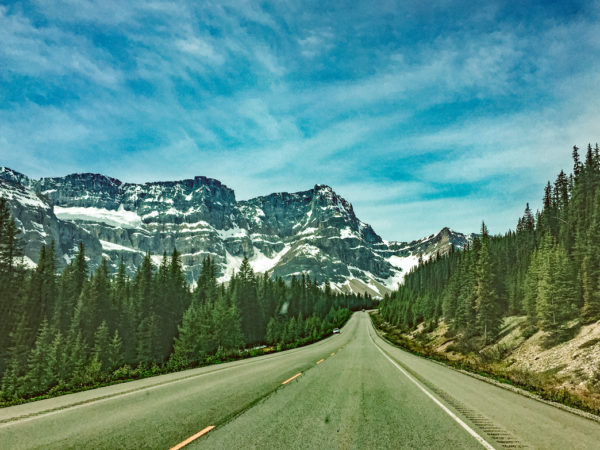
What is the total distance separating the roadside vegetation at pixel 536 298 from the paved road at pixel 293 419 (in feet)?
14.0

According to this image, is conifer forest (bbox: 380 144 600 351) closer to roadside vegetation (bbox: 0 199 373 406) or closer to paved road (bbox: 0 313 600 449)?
roadside vegetation (bbox: 0 199 373 406)

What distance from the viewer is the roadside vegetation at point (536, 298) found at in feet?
83.6

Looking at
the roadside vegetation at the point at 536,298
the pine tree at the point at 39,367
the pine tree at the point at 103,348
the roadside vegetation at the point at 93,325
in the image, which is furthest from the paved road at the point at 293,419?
the pine tree at the point at 103,348

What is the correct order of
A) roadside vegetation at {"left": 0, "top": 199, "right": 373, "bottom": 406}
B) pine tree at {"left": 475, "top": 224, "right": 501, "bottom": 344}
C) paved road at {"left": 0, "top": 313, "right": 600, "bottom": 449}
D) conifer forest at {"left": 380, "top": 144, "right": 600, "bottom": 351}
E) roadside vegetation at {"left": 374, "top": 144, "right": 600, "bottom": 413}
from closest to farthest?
paved road at {"left": 0, "top": 313, "right": 600, "bottom": 449}, roadside vegetation at {"left": 374, "top": 144, "right": 600, "bottom": 413}, conifer forest at {"left": 380, "top": 144, "right": 600, "bottom": 351}, roadside vegetation at {"left": 0, "top": 199, "right": 373, "bottom": 406}, pine tree at {"left": 475, "top": 224, "right": 501, "bottom": 344}

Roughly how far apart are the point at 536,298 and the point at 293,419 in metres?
43.5

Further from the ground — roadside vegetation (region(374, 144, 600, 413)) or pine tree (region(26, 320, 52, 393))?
roadside vegetation (region(374, 144, 600, 413))

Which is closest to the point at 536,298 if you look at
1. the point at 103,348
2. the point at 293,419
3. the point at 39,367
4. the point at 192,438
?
the point at 293,419

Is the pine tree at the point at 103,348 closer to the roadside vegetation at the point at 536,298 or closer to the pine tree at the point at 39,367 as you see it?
the pine tree at the point at 39,367

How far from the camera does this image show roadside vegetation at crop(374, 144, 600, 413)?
2549 centimetres

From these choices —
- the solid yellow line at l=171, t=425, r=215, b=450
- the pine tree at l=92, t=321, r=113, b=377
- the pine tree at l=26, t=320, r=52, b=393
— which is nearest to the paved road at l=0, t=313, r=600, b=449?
the solid yellow line at l=171, t=425, r=215, b=450

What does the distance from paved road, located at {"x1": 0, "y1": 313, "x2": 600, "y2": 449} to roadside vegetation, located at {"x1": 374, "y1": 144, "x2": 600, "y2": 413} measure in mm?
4278

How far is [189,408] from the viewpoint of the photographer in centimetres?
843

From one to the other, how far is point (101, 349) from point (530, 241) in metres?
77.7

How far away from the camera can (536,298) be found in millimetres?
41688
